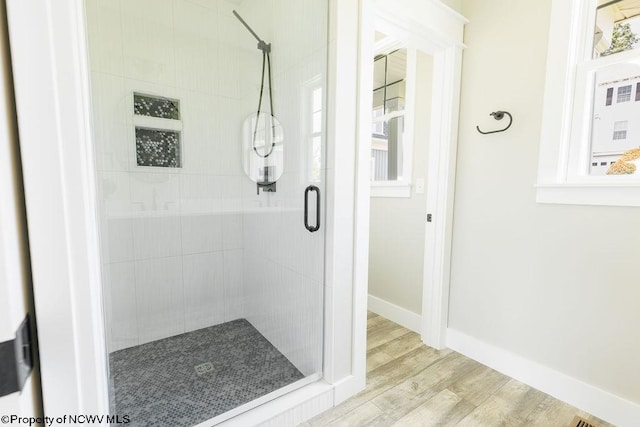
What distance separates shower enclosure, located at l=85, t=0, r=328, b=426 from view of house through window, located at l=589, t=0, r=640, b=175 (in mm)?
1365

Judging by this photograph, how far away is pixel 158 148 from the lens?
74.7 inches

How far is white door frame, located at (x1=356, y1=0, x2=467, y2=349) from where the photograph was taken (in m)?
1.52

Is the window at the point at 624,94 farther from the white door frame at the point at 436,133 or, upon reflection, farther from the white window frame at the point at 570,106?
the white door frame at the point at 436,133

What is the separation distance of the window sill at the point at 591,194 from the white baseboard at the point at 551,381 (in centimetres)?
92

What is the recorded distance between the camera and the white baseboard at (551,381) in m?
1.36

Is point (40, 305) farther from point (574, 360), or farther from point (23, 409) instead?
point (574, 360)

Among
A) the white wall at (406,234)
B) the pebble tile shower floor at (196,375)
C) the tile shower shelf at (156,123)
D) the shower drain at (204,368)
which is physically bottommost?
the shower drain at (204,368)

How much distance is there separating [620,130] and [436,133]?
2.84 feet

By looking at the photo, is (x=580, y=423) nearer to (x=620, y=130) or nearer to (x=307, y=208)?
(x=620, y=130)

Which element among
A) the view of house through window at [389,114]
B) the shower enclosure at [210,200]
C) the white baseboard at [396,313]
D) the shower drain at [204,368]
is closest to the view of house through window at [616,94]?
the view of house through window at [389,114]

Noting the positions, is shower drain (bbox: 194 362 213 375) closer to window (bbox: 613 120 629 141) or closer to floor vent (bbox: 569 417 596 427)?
floor vent (bbox: 569 417 596 427)

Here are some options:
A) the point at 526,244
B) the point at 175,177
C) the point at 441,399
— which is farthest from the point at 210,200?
the point at 526,244

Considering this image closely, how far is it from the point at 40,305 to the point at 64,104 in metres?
0.35

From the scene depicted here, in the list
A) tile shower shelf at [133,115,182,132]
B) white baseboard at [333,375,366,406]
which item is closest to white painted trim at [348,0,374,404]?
white baseboard at [333,375,366,406]
